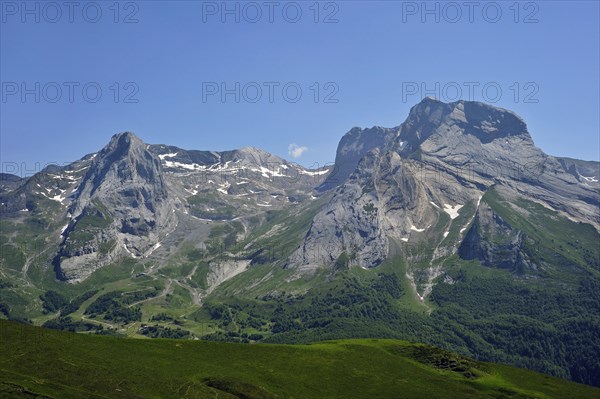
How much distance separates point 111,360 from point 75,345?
18000 millimetres

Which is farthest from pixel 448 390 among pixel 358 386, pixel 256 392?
pixel 256 392

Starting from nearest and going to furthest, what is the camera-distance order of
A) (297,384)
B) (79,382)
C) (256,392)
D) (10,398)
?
(10,398) < (79,382) < (256,392) < (297,384)

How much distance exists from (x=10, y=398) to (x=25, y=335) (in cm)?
5638

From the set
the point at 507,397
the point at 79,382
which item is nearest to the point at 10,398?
the point at 79,382

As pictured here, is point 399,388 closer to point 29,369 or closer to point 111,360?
point 111,360

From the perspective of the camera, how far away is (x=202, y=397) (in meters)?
162

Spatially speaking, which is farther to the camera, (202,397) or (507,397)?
(507,397)

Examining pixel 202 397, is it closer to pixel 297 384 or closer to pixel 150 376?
pixel 150 376

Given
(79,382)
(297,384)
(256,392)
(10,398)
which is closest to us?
(10,398)

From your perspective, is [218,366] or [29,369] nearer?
[29,369]

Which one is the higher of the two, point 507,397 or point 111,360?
point 111,360

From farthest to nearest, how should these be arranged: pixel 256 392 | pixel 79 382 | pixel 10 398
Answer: pixel 256 392, pixel 79 382, pixel 10 398

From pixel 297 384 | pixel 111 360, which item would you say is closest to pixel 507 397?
pixel 297 384

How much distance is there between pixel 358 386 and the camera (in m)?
192
